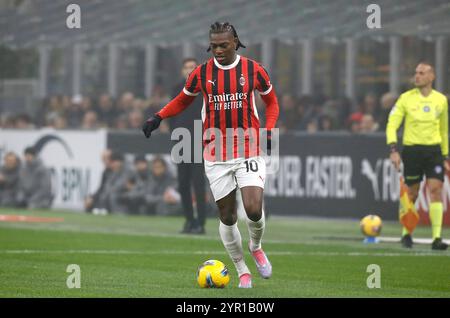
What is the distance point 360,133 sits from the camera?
21031 millimetres

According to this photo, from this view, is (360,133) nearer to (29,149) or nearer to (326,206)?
(326,206)

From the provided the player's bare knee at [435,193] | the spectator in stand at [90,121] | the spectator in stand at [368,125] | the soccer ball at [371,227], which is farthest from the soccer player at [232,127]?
the spectator in stand at [90,121]

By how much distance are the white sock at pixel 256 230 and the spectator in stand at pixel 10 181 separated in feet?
44.5

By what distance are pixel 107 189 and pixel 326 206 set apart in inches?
168

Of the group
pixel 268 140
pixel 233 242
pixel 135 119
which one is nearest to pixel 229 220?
pixel 233 242

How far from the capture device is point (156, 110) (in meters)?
24.2

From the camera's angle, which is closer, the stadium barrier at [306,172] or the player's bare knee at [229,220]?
the player's bare knee at [229,220]

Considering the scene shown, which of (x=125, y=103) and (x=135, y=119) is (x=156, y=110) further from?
(x=125, y=103)

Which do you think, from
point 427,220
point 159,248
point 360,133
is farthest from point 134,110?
point 159,248

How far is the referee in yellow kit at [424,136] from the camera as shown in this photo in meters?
16.0

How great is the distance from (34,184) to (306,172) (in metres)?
5.64

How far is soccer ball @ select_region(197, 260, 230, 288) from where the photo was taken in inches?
434

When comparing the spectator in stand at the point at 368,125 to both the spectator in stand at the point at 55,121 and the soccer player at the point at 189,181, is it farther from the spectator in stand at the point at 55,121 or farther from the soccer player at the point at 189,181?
the spectator in stand at the point at 55,121

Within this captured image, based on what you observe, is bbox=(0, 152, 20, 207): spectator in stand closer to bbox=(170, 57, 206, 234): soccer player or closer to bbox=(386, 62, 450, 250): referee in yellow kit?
bbox=(170, 57, 206, 234): soccer player
